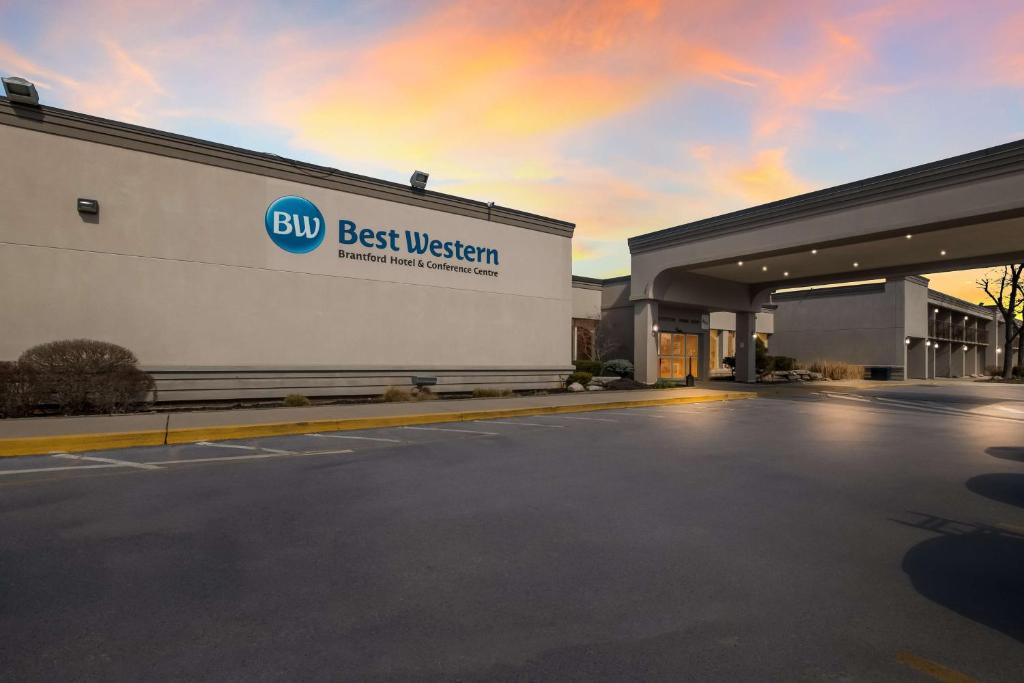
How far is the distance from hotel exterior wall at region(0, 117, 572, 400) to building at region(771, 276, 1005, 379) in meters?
37.7

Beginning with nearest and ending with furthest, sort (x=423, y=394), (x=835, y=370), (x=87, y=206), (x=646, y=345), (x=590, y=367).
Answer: (x=87, y=206)
(x=423, y=394)
(x=646, y=345)
(x=590, y=367)
(x=835, y=370)

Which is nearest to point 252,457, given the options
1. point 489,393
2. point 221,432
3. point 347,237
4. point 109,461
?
point 109,461

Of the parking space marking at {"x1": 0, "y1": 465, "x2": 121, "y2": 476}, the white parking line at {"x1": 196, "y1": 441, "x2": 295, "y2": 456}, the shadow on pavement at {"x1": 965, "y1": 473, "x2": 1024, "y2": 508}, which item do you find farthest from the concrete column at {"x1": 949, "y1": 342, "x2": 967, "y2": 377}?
the parking space marking at {"x1": 0, "y1": 465, "x2": 121, "y2": 476}

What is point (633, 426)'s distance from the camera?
1243 cm

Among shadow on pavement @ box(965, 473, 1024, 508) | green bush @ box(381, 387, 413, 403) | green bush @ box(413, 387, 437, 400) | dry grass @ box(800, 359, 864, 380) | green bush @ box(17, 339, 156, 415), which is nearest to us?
shadow on pavement @ box(965, 473, 1024, 508)

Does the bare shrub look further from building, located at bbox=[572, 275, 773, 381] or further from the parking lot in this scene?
building, located at bbox=[572, 275, 773, 381]

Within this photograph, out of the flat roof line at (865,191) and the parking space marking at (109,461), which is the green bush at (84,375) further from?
the flat roof line at (865,191)

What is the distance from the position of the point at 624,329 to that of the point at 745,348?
8060 mm

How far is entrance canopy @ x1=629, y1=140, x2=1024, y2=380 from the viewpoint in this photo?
54.3ft

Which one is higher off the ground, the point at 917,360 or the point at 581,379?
the point at 917,360

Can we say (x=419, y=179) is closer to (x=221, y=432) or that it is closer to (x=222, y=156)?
(x=222, y=156)

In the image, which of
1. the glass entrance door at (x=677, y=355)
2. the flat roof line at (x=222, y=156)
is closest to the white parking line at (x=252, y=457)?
the flat roof line at (x=222, y=156)

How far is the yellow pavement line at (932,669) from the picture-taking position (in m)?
2.78

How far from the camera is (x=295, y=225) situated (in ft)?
52.2
